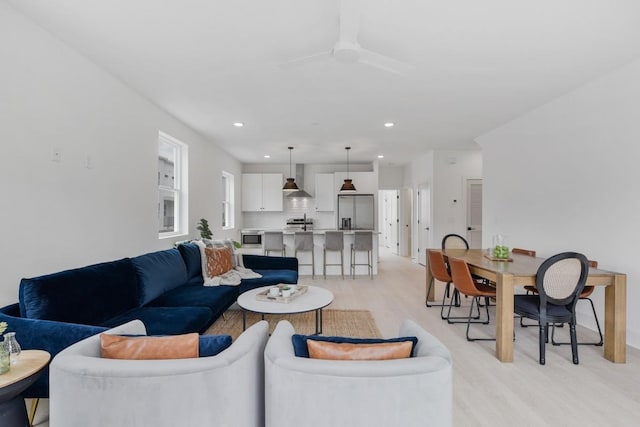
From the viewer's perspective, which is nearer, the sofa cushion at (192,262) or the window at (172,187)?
the sofa cushion at (192,262)

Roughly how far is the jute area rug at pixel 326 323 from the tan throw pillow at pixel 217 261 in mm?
545

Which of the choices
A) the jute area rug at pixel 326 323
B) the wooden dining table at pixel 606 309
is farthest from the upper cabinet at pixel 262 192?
the wooden dining table at pixel 606 309

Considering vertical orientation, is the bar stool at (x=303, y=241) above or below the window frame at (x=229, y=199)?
below

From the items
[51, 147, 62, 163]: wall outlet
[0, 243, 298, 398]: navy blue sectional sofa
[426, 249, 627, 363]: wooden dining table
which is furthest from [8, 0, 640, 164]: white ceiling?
[426, 249, 627, 363]: wooden dining table

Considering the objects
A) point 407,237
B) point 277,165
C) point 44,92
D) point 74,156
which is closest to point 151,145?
point 74,156

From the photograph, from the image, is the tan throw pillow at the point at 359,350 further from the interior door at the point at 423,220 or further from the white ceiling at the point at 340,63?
the interior door at the point at 423,220

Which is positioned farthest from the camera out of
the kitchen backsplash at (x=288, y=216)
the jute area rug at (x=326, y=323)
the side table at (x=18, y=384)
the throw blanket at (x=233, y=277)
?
the kitchen backsplash at (x=288, y=216)

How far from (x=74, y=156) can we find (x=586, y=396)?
422 cm

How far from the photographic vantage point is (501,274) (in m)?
2.64

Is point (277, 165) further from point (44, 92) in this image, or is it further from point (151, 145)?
point (44, 92)

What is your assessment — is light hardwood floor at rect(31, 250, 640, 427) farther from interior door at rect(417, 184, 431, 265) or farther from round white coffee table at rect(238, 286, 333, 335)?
interior door at rect(417, 184, 431, 265)

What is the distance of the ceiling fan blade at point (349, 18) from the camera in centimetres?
182

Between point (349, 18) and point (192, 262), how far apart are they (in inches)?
122

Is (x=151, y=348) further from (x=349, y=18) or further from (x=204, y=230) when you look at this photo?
(x=204, y=230)
